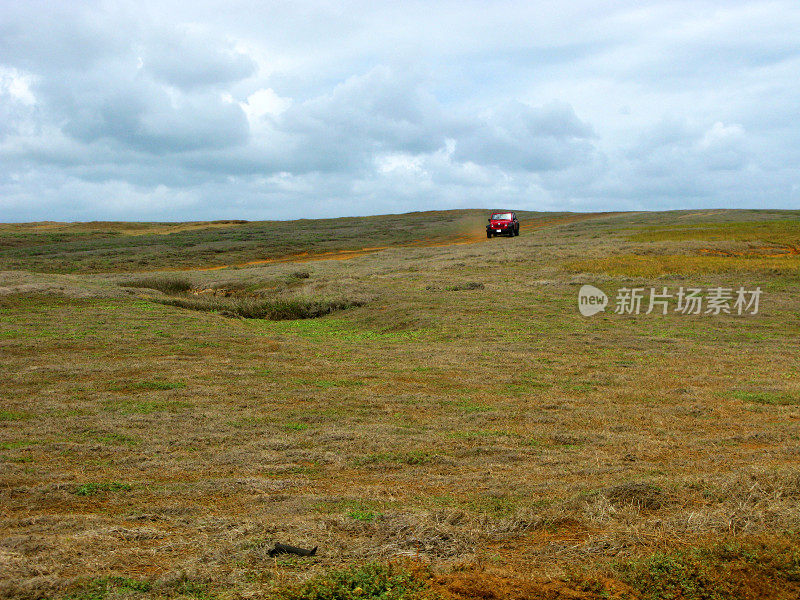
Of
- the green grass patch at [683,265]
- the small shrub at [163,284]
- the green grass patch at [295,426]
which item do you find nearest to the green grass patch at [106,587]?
the green grass patch at [295,426]

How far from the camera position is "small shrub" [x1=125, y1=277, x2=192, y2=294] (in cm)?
3157

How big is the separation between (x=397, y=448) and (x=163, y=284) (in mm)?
25896

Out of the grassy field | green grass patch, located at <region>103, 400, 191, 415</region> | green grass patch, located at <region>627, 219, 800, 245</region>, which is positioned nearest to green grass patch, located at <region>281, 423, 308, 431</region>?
the grassy field

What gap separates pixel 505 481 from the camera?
7.38 meters

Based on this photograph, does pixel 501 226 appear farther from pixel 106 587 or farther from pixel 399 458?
pixel 106 587

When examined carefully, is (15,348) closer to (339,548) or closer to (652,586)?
(339,548)

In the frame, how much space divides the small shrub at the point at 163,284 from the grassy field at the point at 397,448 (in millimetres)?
6296

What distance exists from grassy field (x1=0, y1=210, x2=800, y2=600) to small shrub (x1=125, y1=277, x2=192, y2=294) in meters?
6.30

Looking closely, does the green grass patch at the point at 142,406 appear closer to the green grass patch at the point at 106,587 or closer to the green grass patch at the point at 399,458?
the green grass patch at the point at 399,458

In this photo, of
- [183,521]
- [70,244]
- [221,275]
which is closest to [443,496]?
[183,521]

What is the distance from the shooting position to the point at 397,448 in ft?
29.2

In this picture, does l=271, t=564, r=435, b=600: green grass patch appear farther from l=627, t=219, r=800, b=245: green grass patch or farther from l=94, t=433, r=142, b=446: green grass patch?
l=627, t=219, r=800, b=245: green grass patch

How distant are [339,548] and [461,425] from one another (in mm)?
5271

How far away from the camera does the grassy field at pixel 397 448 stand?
4.74 m
